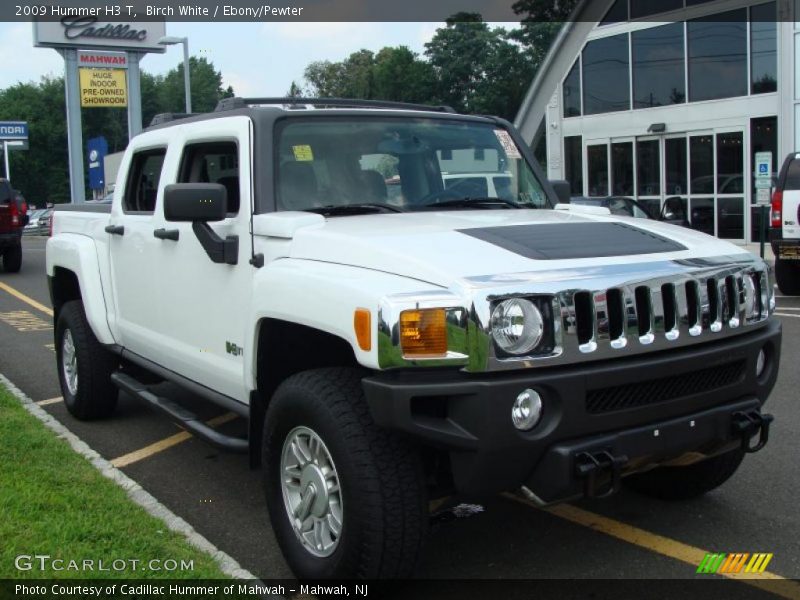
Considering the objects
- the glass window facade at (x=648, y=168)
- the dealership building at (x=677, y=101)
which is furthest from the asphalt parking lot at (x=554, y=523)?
the glass window facade at (x=648, y=168)

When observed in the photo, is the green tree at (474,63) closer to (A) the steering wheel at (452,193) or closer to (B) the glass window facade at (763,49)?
(B) the glass window facade at (763,49)

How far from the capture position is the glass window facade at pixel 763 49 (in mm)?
21812

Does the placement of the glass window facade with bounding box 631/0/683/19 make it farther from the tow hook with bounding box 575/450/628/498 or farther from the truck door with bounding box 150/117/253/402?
the tow hook with bounding box 575/450/628/498

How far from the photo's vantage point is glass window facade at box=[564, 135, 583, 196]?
90.4ft

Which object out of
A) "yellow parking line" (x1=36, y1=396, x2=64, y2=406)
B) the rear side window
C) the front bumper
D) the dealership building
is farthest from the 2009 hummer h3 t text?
the dealership building

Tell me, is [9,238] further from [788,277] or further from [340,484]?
[340,484]

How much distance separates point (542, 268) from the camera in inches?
129

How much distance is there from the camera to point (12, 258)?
1930 centimetres

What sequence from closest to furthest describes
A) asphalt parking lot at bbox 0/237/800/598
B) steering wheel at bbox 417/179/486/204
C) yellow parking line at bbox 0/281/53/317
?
1. asphalt parking lot at bbox 0/237/800/598
2. steering wheel at bbox 417/179/486/204
3. yellow parking line at bbox 0/281/53/317

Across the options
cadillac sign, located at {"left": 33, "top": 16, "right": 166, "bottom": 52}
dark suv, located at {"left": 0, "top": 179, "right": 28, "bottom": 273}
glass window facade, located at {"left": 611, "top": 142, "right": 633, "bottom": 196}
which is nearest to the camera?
dark suv, located at {"left": 0, "top": 179, "right": 28, "bottom": 273}

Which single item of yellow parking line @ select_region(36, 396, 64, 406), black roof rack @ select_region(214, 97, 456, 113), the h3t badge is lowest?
yellow parking line @ select_region(36, 396, 64, 406)

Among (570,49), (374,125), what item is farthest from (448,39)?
(374,125)

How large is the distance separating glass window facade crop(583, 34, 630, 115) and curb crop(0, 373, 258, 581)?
2215cm

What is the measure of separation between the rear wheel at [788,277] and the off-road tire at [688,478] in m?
9.01
